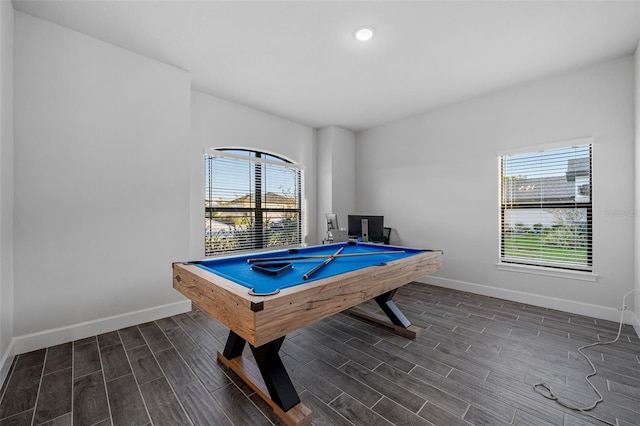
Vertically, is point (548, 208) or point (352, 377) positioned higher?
point (548, 208)

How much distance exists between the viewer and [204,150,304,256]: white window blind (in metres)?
3.91

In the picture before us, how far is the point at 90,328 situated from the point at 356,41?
378cm

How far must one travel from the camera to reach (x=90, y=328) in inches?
101

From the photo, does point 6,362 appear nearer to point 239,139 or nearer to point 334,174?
point 239,139

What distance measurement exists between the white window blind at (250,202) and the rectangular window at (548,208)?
10.8 feet

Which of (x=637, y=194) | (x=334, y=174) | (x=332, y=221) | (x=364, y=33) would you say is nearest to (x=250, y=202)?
(x=332, y=221)

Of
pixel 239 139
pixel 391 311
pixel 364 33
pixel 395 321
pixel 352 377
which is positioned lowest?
pixel 352 377

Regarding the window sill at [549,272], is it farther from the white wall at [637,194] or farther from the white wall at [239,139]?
the white wall at [239,139]

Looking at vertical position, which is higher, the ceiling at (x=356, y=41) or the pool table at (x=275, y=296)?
the ceiling at (x=356, y=41)

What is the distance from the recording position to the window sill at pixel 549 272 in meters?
3.06

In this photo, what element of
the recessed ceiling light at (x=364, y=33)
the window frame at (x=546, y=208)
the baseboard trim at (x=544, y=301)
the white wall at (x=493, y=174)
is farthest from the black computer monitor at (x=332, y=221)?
the recessed ceiling light at (x=364, y=33)

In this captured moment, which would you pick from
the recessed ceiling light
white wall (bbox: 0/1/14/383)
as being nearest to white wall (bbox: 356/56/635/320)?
the recessed ceiling light

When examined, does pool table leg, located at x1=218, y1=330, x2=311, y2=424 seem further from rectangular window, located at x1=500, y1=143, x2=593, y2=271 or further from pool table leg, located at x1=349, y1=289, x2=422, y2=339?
rectangular window, located at x1=500, y1=143, x2=593, y2=271

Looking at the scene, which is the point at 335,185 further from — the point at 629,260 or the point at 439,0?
the point at 629,260
